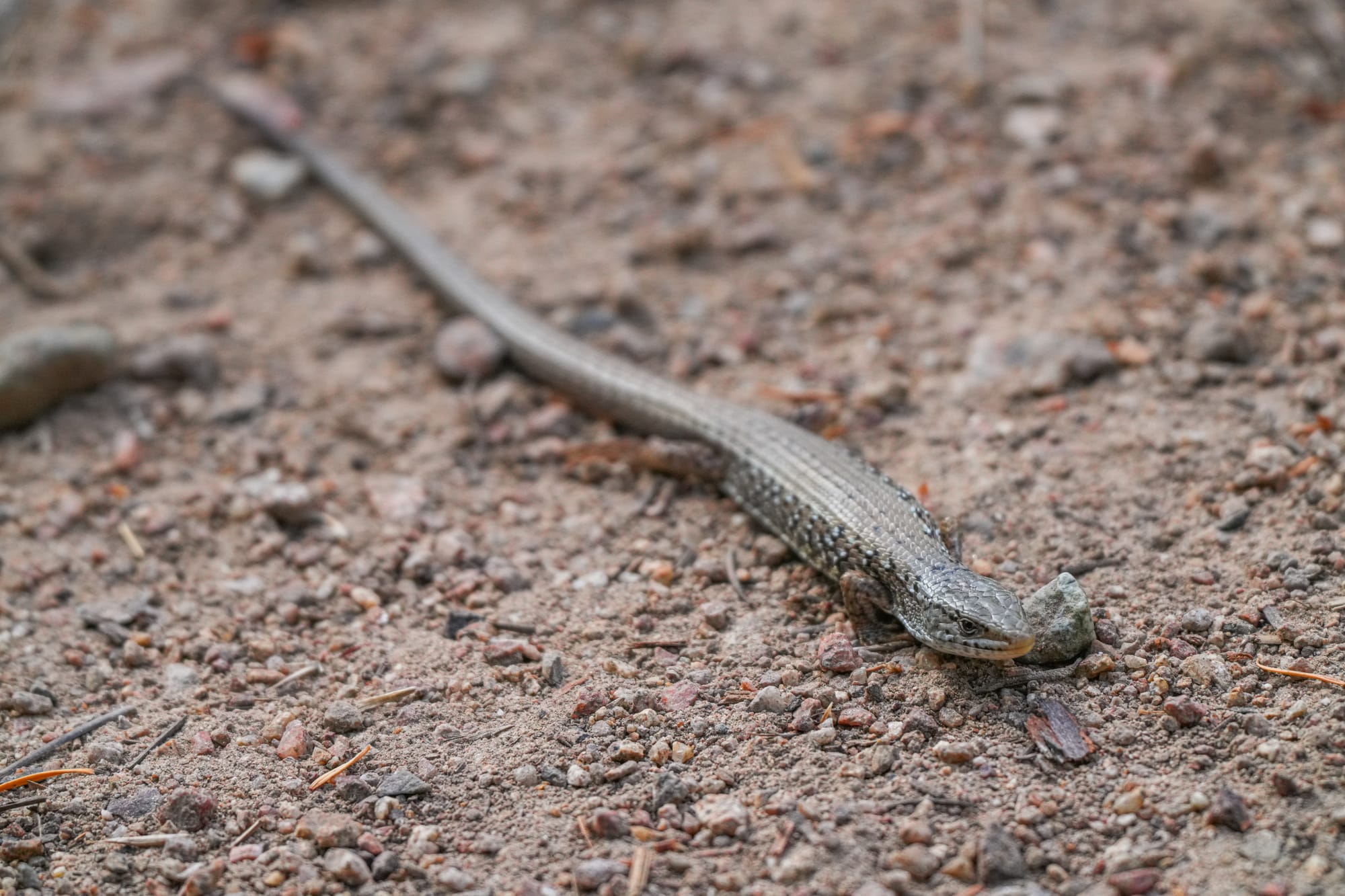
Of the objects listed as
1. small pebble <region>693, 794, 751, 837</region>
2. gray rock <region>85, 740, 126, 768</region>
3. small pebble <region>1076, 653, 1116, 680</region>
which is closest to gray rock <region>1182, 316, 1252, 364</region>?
small pebble <region>1076, 653, 1116, 680</region>

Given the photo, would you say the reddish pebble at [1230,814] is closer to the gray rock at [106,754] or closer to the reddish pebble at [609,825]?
the reddish pebble at [609,825]

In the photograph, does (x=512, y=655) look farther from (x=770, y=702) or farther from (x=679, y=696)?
(x=770, y=702)

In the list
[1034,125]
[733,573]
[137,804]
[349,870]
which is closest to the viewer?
[349,870]

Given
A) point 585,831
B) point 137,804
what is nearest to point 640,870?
point 585,831

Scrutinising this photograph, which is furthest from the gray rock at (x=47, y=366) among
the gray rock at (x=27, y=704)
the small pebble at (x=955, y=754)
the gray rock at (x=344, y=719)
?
the small pebble at (x=955, y=754)

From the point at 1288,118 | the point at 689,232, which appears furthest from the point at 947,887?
the point at 1288,118

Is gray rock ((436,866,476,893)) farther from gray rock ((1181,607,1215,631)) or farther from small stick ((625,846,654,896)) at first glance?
gray rock ((1181,607,1215,631))
